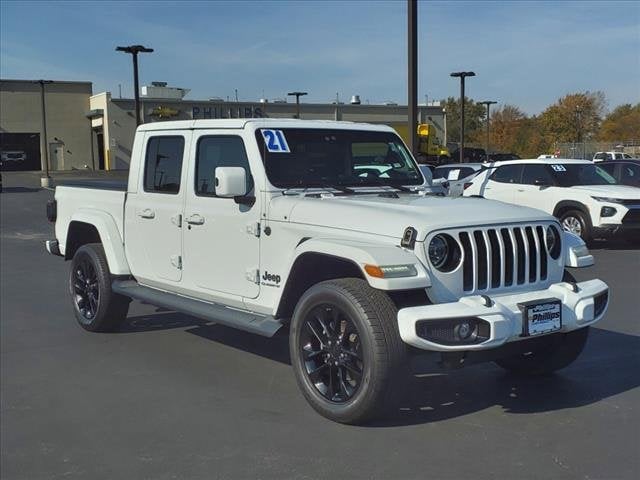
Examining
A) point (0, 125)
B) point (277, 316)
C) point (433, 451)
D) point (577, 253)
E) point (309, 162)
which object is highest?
point (0, 125)

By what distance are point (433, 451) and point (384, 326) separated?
0.76 meters

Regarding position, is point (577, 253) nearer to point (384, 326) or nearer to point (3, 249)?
point (384, 326)

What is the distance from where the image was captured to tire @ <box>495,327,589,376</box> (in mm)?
5281

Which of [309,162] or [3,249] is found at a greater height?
[309,162]

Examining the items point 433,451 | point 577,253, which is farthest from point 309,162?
point 433,451

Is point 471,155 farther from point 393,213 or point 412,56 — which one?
point 393,213

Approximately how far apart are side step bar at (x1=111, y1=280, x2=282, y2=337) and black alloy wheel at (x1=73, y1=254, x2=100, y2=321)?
413 millimetres

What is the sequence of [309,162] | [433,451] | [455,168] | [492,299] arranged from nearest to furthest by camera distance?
[433,451], [492,299], [309,162], [455,168]

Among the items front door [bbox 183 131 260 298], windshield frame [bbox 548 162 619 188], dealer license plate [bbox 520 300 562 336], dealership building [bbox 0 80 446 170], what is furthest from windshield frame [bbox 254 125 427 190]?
dealership building [bbox 0 80 446 170]

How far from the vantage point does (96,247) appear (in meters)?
7.15

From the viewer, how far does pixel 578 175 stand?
14.0 m

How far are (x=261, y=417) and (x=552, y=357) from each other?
88.1 inches

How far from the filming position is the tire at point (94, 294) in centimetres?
691

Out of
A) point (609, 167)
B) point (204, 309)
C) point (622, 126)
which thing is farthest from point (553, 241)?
point (622, 126)
